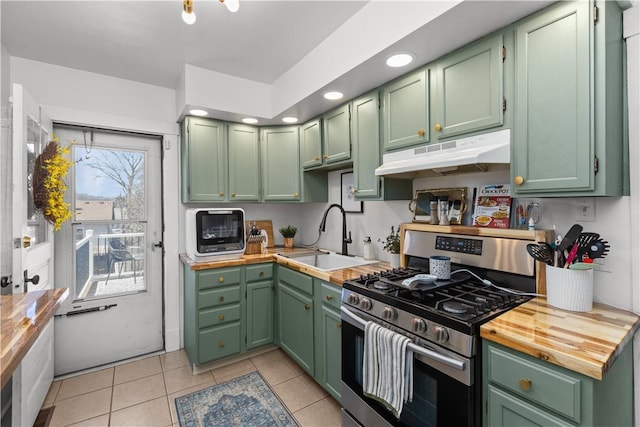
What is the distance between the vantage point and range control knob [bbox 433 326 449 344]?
124cm

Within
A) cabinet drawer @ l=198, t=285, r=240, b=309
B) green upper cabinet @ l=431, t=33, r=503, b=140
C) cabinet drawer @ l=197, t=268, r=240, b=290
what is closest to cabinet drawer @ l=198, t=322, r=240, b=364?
cabinet drawer @ l=198, t=285, r=240, b=309

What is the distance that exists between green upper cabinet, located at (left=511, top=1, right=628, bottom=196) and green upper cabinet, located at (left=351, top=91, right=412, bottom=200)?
0.84 metres

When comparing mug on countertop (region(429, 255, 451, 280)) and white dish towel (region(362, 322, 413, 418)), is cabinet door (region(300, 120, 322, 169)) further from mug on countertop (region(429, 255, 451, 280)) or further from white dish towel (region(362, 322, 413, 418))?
white dish towel (region(362, 322, 413, 418))

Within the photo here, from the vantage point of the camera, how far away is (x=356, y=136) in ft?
7.60

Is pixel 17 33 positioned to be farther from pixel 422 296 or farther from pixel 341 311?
pixel 422 296

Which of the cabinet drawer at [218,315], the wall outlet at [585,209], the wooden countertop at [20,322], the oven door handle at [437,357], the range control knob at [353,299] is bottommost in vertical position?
the cabinet drawer at [218,315]

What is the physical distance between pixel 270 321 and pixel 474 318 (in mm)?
1988

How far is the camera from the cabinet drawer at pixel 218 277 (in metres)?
2.51

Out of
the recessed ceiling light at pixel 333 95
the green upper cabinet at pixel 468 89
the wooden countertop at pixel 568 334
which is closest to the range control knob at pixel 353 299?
the wooden countertop at pixel 568 334

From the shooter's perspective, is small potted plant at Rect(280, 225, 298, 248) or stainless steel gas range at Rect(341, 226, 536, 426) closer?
stainless steel gas range at Rect(341, 226, 536, 426)

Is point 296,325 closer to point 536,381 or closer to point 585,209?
point 536,381

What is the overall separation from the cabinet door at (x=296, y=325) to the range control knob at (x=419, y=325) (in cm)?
104

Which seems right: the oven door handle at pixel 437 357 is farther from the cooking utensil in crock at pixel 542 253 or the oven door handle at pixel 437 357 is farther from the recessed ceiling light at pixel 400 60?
the recessed ceiling light at pixel 400 60

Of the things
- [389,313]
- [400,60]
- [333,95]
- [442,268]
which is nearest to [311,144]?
[333,95]
